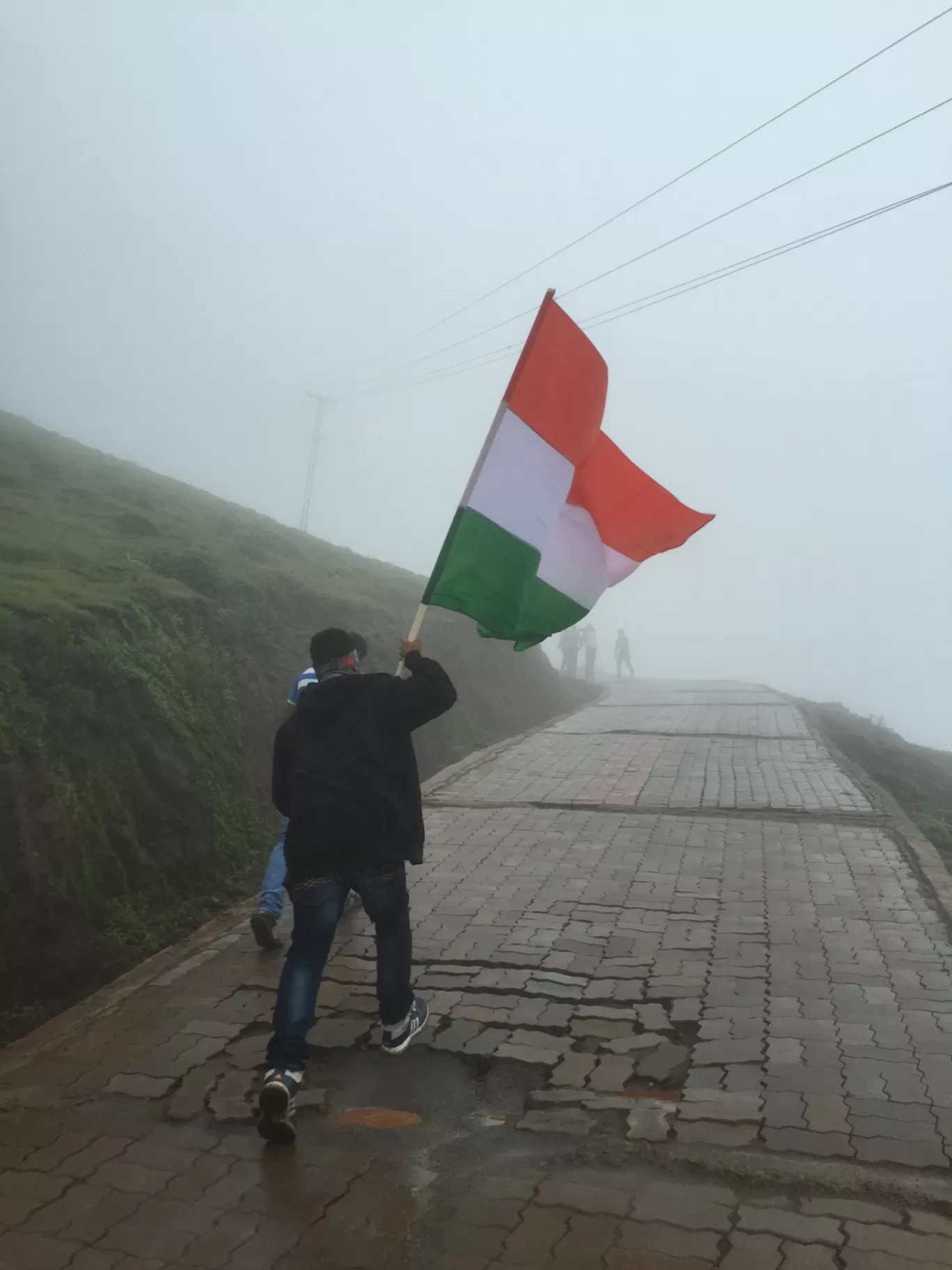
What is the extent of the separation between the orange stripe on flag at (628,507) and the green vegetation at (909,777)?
4.25m

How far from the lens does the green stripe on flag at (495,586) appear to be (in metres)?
5.03

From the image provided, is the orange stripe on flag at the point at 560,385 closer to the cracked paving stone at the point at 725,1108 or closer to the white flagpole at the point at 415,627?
the white flagpole at the point at 415,627

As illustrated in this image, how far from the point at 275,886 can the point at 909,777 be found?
35.8 feet

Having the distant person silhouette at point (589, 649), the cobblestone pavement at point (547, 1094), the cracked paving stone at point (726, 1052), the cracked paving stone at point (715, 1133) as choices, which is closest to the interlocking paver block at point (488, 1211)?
the cobblestone pavement at point (547, 1094)

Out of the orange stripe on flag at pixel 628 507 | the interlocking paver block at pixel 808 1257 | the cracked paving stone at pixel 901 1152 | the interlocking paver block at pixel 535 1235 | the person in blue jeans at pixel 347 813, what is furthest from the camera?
the orange stripe on flag at pixel 628 507

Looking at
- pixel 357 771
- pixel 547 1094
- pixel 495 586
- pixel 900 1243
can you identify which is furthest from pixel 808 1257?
pixel 495 586

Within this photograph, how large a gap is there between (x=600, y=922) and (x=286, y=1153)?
2.88 meters

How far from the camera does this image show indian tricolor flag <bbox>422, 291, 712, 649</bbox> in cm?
509

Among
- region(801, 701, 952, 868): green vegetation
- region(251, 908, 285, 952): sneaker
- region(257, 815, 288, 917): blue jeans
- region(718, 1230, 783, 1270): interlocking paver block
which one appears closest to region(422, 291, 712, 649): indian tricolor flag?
region(257, 815, 288, 917): blue jeans

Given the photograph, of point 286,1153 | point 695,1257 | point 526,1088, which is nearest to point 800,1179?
point 695,1257

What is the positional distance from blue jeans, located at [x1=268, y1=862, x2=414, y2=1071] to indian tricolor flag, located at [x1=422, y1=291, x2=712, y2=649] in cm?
142

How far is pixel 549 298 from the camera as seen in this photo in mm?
5117

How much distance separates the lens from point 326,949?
4.18 m

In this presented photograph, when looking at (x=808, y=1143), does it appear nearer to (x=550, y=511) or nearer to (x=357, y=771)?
(x=357, y=771)
